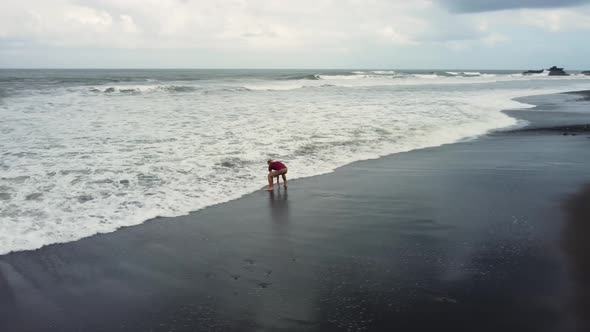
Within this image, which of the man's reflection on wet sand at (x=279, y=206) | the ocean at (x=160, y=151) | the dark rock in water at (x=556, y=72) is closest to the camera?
the man's reflection on wet sand at (x=279, y=206)

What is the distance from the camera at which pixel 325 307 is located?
482 centimetres

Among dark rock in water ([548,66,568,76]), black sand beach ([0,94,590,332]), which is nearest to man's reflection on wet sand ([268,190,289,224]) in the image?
black sand beach ([0,94,590,332])

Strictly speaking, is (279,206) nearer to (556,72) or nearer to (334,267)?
(334,267)

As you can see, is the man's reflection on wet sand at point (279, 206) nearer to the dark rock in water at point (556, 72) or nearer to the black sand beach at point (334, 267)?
the black sand beach at point (334, 267)

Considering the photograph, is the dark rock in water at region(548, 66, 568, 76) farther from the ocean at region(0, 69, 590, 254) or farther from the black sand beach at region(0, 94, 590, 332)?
the black sand beach at region(0, 94, 590, 332)

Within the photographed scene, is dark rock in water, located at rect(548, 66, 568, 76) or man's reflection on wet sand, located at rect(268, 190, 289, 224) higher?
dark rock in water, located at rect(548, 66, 568, 76)

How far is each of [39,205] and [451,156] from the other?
10909mm

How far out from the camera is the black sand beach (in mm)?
4676

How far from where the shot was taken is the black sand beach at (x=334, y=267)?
468 cm

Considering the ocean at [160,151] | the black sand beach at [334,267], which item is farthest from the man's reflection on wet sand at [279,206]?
the ocean at [160,151]

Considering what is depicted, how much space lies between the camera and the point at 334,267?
5.81 metres

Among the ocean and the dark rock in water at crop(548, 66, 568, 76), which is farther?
the dark rock in water at crop(548, 66, 568, 76)

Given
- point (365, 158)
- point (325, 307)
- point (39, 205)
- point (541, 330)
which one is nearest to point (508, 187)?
point (365, 158)

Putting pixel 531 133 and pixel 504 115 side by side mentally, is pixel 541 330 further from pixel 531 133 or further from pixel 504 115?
pixel 504 115
